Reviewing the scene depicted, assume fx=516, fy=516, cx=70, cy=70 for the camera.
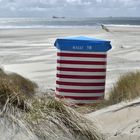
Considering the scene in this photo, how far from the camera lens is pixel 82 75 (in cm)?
945

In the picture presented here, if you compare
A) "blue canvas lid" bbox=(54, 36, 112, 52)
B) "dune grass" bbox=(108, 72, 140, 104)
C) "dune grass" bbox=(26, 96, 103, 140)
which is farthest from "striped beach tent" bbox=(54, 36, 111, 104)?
"dune grass" bbox=(26, 96, 103, 140)

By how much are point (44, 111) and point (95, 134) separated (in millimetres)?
606

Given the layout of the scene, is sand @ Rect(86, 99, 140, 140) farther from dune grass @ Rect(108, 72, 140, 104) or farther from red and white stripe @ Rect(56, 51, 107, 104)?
red and white stripe @ Rect(56, 51, 107, 104)

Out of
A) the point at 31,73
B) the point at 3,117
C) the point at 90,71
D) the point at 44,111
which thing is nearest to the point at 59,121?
the point at 44,111

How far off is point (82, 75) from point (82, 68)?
128 millimetres

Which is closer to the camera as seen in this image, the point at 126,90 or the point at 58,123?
the point at 58,123

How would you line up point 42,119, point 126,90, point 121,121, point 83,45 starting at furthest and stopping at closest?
point 83,45, point 126,90, point 121,121, point 42,119

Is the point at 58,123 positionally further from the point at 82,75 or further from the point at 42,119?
the point at 82,75

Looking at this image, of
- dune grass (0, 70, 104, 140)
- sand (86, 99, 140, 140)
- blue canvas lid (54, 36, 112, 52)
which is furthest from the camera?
blue canvas lid (54, 36, 112, 52)

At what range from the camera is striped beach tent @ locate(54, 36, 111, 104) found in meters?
9.41

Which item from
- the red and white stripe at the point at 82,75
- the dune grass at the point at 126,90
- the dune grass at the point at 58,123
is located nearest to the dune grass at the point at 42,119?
the dune grass at the point at 58,123

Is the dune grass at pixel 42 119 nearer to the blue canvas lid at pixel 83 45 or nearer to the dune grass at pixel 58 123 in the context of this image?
the dune grass at pixel 58 123

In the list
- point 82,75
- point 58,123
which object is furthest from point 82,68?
point 58,123

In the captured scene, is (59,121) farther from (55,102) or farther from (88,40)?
(88,40)
